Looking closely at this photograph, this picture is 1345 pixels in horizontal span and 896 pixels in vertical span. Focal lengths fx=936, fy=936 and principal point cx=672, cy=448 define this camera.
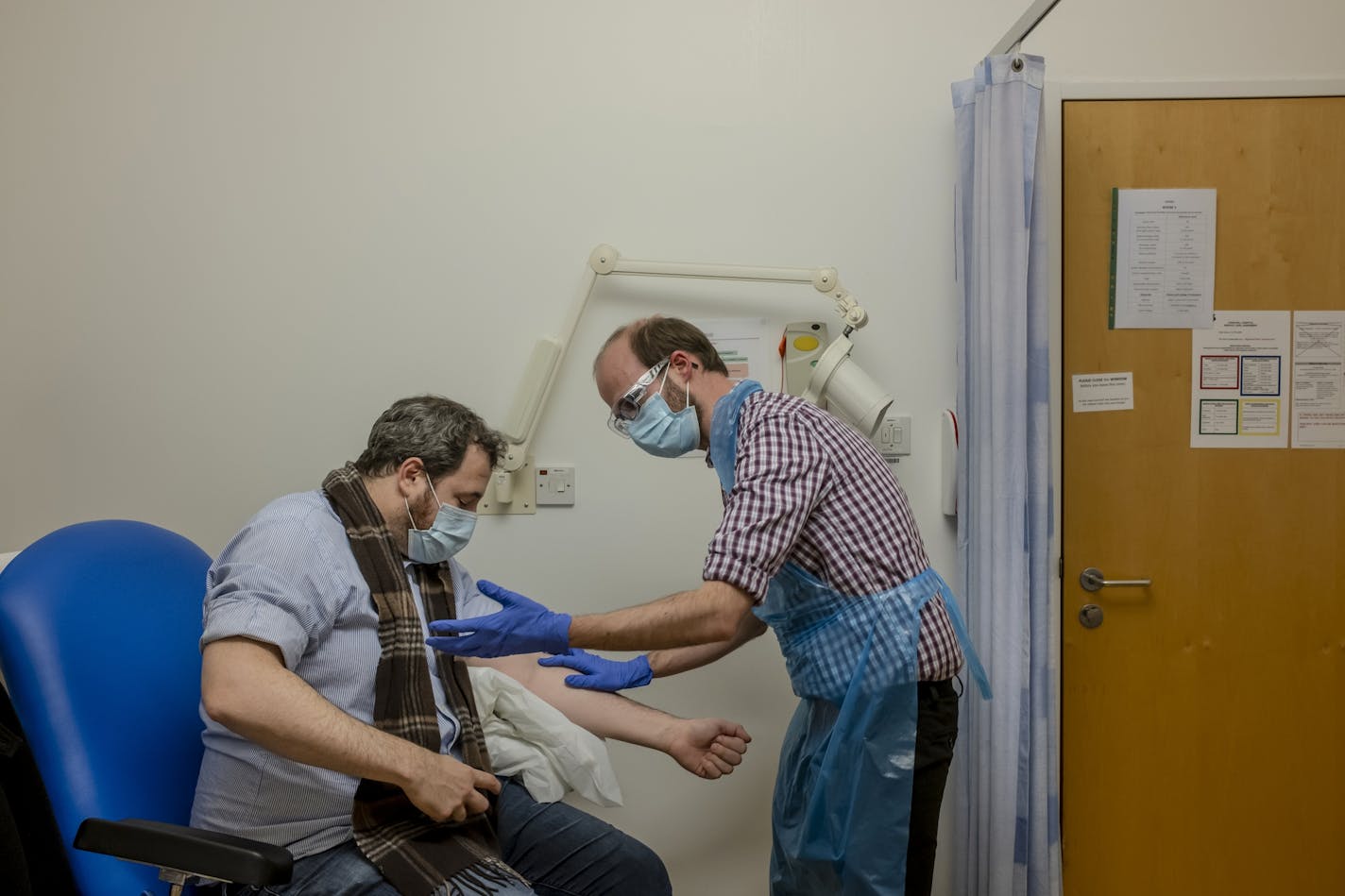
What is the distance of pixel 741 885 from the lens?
211cm

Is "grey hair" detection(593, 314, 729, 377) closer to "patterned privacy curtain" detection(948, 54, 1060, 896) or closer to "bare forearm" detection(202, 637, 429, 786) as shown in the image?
"patterned privacy curtain" detection(948, 54, 1060, 896)

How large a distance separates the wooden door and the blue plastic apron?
0.81 metres

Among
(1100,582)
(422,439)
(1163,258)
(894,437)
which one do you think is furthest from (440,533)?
(1163,258)

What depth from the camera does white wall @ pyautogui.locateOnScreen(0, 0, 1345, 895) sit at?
2.03 metres

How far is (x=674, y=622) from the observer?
1.26m

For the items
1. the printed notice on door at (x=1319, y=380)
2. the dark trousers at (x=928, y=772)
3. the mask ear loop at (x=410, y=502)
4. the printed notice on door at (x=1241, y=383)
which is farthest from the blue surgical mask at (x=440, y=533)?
the printed notice on door at (x=1319, y=380)

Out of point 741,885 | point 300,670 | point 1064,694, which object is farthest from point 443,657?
point 1064,694

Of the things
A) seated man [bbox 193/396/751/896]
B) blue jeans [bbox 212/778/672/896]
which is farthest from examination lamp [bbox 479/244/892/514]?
blue jeans [bbox 212/778/672/896]

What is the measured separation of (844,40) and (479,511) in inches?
51.1

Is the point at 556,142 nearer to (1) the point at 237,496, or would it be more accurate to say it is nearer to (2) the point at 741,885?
(1) the point at 237,496

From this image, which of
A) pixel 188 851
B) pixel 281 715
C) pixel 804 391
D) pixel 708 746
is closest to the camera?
pixel 188 851

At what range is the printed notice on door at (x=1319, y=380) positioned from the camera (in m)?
2.01

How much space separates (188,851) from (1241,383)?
2.11 meters

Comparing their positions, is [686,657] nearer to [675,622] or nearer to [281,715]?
[675,622]
